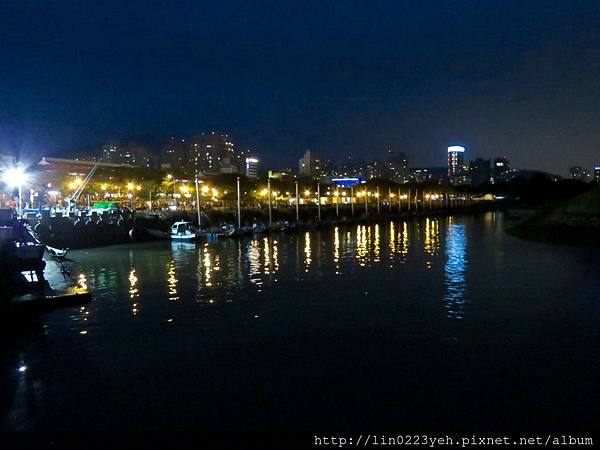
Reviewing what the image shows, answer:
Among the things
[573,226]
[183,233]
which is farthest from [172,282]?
[573,226]

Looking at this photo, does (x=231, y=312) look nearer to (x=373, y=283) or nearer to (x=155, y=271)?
(x=373, y=283)

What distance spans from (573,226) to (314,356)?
54.2 meters

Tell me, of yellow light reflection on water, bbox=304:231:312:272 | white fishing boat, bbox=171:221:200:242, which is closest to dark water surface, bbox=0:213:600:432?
yellow light reflection on water, bbox=304:231:312:272

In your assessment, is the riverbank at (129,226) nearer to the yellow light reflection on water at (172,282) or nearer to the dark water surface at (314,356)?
the yellow light reflection on water at (172,282)

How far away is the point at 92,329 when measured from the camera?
672 inches

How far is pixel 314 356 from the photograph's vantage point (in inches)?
560

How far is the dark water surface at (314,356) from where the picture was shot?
1049 centimetres

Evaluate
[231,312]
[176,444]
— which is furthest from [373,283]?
Answer: [176,444]

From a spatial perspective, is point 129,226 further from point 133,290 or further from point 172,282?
point 133,290

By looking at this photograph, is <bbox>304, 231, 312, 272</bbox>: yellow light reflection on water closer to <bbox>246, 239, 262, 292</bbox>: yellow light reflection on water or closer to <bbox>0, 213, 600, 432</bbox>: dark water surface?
<bbox>246, 239, 262, 292</bbox>: yellow light reflection on water

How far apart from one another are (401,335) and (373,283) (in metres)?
10.4

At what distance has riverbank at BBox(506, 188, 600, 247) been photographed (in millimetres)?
51844

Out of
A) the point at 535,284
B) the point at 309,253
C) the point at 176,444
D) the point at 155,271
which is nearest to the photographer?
the point at 176,444

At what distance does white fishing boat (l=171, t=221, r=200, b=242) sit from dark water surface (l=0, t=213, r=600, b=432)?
23.6 metres
